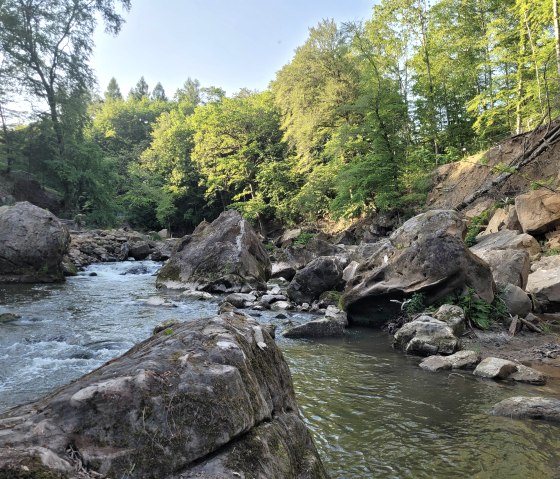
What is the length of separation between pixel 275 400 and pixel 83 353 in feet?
16.4

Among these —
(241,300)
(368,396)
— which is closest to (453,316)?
(368,396)

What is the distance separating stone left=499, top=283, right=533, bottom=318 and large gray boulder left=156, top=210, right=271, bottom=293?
310 inches

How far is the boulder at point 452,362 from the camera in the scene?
6.53m

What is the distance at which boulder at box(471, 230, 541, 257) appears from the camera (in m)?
12.2

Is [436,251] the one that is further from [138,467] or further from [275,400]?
[138,467]

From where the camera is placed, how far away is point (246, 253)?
15.4 m

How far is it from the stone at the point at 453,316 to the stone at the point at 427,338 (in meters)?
0.28

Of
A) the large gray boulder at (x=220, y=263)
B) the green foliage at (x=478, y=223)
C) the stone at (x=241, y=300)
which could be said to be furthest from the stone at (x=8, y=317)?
the green foliage at (x=478, y=223)

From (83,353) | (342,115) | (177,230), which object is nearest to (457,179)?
(342,115)

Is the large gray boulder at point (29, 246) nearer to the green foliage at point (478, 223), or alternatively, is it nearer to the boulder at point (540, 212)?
the green foliage at point (478, 223)

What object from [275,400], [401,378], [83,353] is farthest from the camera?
[83,353]

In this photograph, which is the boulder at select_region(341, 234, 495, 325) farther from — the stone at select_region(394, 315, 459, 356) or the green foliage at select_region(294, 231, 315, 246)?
the green foliage at select_region(294, 231, 315, 246)

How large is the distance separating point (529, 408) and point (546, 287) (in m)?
6.35

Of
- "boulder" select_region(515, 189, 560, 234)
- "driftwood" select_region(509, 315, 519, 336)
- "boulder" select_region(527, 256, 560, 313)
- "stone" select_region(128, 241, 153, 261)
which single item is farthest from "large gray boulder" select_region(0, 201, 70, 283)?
"boulder" select_region(515, 189, 560, 234)
